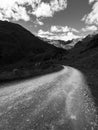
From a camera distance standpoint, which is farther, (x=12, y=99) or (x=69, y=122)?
(x=12, y=99)

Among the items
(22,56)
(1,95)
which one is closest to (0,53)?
(22,56)

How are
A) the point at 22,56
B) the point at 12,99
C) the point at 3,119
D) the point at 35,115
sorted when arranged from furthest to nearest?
1. the point at 22,56
2. the point at 12,99
3. the point at 35,115
4. the point at 3,119

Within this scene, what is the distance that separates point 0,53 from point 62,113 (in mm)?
132713

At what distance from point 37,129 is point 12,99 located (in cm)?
407

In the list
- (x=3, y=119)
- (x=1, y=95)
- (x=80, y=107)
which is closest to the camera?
(x=3, y=119)

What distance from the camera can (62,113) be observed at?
726 centimetres

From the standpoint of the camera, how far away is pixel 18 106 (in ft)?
25.5

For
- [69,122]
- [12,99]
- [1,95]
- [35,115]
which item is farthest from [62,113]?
[1,95]

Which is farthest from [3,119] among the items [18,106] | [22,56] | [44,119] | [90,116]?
[22,56]

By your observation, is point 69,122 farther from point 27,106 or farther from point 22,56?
point 22,56

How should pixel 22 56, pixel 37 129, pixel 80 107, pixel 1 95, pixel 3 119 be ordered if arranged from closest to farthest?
pixel 37 129 → pixel 3 119 → pixel 80 107 → pixel 1 95 → pixel 22 56

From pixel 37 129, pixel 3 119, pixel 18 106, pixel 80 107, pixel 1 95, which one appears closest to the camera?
pixel 37 129

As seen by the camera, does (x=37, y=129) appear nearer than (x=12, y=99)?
Yes

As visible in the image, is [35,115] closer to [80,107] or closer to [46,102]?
[46,102]
